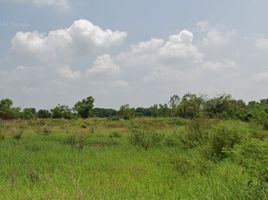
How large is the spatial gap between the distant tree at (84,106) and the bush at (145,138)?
51293 mm

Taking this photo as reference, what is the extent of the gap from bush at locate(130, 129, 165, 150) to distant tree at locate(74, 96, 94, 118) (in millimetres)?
51293

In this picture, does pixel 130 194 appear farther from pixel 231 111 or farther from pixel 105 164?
pixel 231 111

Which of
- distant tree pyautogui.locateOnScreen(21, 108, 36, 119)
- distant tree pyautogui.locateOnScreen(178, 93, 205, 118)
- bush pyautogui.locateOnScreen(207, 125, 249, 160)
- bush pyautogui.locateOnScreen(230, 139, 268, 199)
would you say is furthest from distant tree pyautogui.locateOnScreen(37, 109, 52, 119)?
bush pyautogui.locateOnScreen(230, 139, 268, 199)

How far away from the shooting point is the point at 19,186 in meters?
9.83

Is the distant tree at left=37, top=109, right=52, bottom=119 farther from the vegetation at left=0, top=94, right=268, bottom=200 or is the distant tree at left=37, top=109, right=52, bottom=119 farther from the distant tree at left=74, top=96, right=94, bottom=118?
the vegetation at left=0, top=94, right=268, bottom=200

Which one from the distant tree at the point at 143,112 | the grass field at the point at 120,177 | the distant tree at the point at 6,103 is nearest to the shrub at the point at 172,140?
the grass field at the point at 120,177

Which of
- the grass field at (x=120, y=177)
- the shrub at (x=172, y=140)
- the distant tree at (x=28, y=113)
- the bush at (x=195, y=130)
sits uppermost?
the distant tree at (x=28, y=113)

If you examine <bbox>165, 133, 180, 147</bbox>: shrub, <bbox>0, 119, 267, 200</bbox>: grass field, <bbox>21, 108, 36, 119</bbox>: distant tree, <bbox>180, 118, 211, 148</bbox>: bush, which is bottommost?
<bbox>0, 119, 267, 200</bbox>: grass field

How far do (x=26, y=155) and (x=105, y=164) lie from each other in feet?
11.9

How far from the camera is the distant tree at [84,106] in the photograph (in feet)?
237

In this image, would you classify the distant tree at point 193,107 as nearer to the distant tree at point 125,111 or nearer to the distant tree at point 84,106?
the distant tree at point 125,111

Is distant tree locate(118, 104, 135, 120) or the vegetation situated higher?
distant tree locate(118, 104, 135, 120)

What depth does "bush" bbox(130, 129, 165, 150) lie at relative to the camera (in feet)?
63.5

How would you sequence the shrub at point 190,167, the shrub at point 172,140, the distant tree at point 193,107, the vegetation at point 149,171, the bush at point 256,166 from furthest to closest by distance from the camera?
the distant tree at point 193,107 → the shrub at point 172,140 → the shrub at point 190,167 → the vegetation at point 149,171 → the bush at point 256,166
